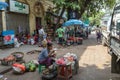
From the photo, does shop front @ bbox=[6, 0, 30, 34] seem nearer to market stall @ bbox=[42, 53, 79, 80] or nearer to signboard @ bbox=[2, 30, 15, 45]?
signboard @ bbox=[2, 30, 15, 45]

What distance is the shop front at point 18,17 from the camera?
17.7 metres

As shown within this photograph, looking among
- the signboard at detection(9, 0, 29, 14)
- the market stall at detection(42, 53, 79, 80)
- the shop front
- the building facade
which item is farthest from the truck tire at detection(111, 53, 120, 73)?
the signboard at detection(9, 0, 29, 14)

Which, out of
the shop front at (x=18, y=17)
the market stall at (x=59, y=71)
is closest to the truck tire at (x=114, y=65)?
the market stall at (x=59, y=71)

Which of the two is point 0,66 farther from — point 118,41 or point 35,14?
point 35,14

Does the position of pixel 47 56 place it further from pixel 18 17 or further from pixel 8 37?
pixel 18 17

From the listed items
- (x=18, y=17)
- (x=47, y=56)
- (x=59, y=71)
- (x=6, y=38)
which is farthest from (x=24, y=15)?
(x=59, y=71)

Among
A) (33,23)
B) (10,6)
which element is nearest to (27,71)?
(10,6)

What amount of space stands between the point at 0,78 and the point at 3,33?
7.65 metres

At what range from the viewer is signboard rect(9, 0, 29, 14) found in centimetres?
1769

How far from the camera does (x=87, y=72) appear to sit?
923 centimetres

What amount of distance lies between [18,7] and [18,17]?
1.01 metres

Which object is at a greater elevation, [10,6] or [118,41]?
[10,6]

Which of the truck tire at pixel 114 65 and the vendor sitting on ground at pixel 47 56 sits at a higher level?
the vendor sitting on ground at pixel 47 56

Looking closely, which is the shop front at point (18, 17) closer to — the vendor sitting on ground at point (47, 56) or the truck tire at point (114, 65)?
the vendor sitting on ground at point (47, 56)
